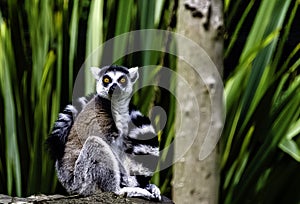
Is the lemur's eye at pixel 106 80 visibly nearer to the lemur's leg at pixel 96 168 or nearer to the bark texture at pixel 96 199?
the lemur's leg at pixel 96 168

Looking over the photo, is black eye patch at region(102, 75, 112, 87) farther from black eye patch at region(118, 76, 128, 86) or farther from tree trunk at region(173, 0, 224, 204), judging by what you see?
tree trunk at region(173, 0, 224, 204)

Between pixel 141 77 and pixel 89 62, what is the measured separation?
0.15 meters

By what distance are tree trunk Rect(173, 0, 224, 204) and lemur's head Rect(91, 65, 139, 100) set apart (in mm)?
118

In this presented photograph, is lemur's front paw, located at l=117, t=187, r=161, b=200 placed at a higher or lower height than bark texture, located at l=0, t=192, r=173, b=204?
higher

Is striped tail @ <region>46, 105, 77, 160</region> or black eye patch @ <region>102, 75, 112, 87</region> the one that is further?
striped tail @ <region>46, 105, 77, 160</region>

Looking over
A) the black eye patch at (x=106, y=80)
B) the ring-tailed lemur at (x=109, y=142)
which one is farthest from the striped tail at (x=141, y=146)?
the black eye patch at (x=106, y=80)

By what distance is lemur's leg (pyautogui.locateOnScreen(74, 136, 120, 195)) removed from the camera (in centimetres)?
137

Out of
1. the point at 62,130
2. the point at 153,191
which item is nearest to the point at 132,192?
the point at 153,191

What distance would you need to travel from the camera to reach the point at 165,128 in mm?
1677

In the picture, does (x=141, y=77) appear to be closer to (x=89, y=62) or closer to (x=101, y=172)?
(x=89, y=62)

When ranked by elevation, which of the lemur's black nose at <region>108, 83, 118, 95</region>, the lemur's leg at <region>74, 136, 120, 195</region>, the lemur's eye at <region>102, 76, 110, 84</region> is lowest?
the lemur's leg at <region>74, 136, 120, 195</region>

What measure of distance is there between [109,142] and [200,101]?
22 cm

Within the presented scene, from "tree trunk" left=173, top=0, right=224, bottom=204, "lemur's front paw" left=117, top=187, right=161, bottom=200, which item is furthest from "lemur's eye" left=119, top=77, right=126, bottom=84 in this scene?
"lemur's front paw" left=117, top=187, right=161, bottom=200

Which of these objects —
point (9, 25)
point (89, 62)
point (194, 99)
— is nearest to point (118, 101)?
point (194, 99)
